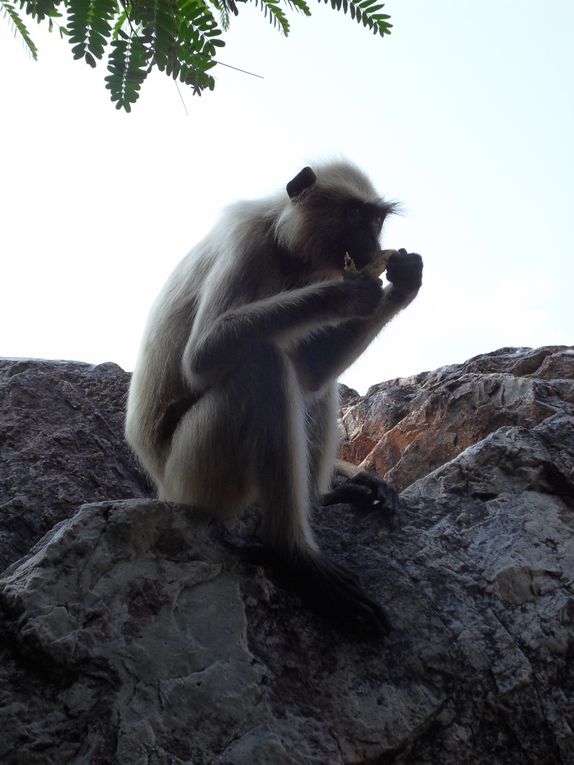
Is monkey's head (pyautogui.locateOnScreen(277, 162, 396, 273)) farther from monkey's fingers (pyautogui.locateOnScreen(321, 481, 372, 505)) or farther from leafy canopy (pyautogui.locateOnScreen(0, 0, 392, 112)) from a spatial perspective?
leafy canopy (pyautogui.locateOnScreen(0, 0, 392, 112))

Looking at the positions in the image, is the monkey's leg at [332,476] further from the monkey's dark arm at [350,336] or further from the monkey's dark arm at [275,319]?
the monkey's dark arm at [275,319]

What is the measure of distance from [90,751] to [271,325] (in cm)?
189

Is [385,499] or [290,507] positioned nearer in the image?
[290,507]

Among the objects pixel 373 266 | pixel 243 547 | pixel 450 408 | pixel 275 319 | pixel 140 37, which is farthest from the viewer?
pixel 450 408

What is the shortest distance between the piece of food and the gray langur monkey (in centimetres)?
5

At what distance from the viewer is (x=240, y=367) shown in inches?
142

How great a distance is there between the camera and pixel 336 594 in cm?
319

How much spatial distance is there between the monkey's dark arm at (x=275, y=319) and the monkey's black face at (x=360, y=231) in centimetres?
64

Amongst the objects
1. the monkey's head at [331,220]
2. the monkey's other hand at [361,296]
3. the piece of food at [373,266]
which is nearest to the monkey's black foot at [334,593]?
the monkey's other hand at [361,296]

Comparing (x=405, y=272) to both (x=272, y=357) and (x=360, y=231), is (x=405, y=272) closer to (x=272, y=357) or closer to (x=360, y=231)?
(x=360, y=231)

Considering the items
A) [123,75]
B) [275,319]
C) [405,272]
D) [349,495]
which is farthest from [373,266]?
[123,75]

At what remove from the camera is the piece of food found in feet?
14.3

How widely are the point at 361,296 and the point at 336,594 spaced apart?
1.37 metres

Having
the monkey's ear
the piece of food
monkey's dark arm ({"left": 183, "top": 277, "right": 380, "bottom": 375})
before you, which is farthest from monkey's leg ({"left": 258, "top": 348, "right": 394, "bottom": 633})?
the monkey's ear
